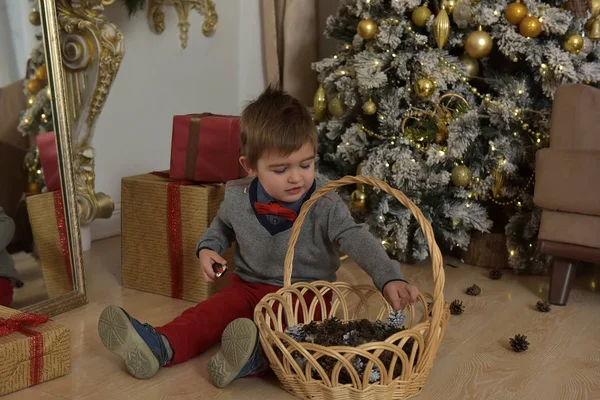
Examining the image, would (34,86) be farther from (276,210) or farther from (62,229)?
(276,210)

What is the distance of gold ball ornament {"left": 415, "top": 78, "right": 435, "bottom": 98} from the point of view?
241 cm

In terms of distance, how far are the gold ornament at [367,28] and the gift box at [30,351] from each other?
1.41 m

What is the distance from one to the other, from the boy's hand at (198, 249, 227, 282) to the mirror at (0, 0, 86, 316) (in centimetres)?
50

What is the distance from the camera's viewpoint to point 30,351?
62.4 inches

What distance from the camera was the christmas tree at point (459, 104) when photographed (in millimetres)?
2359

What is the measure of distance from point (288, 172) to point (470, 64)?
3.27 feet

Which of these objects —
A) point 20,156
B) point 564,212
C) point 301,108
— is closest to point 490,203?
point 564,212

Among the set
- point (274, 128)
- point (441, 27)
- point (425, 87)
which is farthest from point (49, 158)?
point (441, 27)

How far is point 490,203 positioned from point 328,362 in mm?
1359

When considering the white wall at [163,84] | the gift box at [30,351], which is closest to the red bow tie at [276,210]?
the gift box at [30,351]

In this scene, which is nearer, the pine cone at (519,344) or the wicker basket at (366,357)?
the wicker basket at (366,357)

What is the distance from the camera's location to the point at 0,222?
192 centimetres

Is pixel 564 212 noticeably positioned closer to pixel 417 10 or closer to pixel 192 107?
pixel 417 10

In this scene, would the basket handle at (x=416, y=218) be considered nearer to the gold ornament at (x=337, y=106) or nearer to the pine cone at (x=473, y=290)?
the pine cone at (x=473, y=290)
